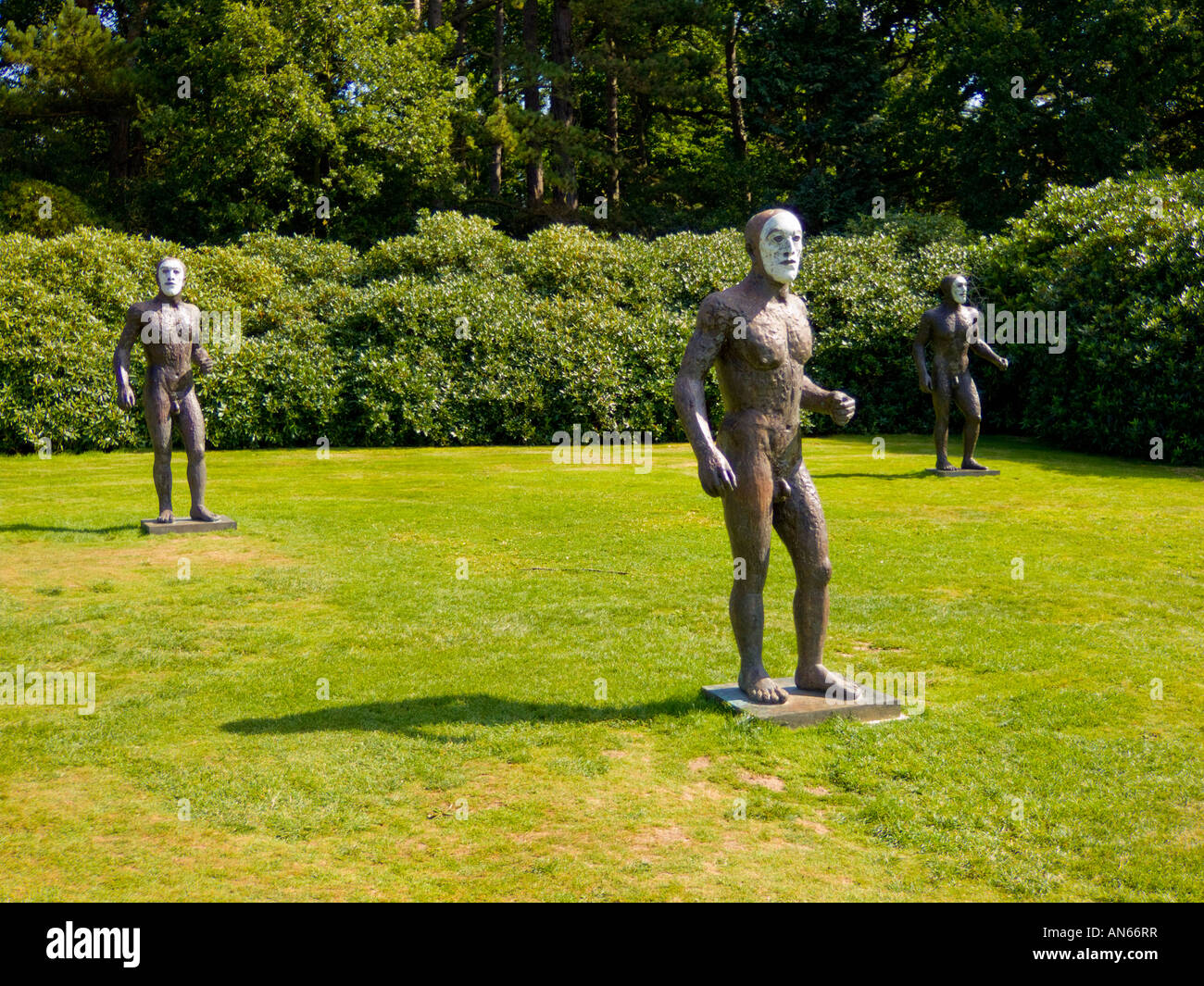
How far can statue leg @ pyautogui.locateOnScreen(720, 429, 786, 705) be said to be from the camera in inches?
231

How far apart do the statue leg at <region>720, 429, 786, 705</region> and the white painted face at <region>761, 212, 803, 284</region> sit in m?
0.85

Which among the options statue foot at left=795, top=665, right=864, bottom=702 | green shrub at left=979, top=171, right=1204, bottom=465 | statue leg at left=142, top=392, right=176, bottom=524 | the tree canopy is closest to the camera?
statue foot at left=795, top=665, right=864, bottom=702

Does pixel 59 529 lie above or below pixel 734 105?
below

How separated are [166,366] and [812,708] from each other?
8.28 meters

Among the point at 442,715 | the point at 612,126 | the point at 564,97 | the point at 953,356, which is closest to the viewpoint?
the point at 442,715

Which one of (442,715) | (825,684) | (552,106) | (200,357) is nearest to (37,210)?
(552,106)

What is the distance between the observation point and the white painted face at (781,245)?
18.8ft

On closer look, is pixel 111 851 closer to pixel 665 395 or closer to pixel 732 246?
pixel 665 395

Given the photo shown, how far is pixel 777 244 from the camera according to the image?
5.78 metres

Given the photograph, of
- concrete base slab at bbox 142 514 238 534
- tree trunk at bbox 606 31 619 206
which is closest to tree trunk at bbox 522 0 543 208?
tree trunk at bbox 606 31 619 206

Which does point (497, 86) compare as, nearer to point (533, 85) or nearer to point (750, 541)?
point (533, 85)

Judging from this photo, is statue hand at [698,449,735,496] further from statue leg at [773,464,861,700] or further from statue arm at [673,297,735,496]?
statue leg at [773,464,861,700]

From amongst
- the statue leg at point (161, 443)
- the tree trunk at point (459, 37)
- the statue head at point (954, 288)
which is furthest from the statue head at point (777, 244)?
the tree trunk at point (459, 37)

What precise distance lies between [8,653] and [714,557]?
5.97m
